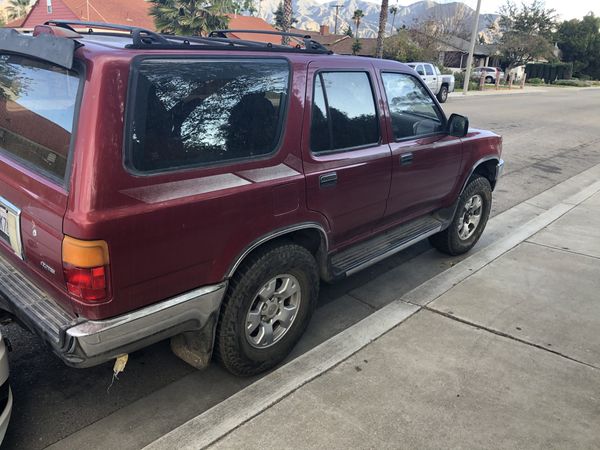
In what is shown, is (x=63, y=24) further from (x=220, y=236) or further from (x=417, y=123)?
(x=417, y=123)

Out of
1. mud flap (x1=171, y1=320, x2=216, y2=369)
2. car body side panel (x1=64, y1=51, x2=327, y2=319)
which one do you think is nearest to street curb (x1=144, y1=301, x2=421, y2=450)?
mud flap (x1=171, y1=320, x2=216, y2=369)

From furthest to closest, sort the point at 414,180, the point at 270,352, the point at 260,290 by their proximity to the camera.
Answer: the point at 414,180, the point at 270,352, the point at 260,290

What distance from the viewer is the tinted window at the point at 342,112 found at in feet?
10.2

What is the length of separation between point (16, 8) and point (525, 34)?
5650 cm

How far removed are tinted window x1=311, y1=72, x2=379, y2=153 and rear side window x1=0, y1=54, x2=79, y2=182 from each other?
1381 mm

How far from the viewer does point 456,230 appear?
476 cm

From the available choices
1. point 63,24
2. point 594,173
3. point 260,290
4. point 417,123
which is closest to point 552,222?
point 417,123

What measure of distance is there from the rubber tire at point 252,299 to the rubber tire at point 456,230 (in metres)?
2.03

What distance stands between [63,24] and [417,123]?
103 inches

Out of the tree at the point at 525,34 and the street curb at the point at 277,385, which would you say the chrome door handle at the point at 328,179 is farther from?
the tree at the point at 525,34

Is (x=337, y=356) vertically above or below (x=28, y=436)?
above

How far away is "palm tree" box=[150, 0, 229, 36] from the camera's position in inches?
1007

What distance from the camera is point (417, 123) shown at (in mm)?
4055

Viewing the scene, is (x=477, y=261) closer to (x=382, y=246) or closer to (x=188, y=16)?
(x=382, y=246)
